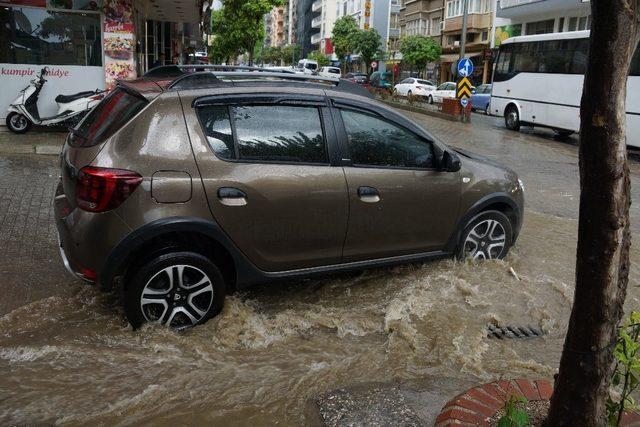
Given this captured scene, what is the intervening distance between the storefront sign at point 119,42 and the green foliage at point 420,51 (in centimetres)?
4013

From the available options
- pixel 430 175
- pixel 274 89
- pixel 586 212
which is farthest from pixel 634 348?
pixel 274 89

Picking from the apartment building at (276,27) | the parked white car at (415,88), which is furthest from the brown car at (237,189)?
the apartment building at (276,27)

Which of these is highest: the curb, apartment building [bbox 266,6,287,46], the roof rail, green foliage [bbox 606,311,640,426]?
apartment building [bbox 266,6,287,46]

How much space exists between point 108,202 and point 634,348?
9.48 feet

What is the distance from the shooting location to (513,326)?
4.49 meters

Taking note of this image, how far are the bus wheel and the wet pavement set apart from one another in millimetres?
15129

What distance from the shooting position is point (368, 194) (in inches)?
176

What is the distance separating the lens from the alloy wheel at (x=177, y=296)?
3903mm

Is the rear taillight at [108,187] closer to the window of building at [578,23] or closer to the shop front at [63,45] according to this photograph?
the shop front at [63,45]

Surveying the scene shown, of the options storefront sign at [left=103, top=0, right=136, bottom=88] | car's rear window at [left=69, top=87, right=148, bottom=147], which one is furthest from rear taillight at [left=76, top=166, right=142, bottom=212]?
storefront sign at [left=103, top=0, right=136, bottom=88]

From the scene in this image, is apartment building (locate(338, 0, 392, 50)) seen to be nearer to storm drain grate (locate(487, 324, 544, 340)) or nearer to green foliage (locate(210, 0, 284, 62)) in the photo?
green foliage (locate(210, 0, 284, 62))

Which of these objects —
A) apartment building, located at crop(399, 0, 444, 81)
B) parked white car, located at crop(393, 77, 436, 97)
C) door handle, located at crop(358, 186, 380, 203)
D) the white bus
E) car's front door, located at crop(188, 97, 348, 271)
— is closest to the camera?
car's front door, located at crop(188, 97, 348, 271)

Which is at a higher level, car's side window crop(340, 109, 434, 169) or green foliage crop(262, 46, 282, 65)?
green foliage crop(262, 46, 282, 65)

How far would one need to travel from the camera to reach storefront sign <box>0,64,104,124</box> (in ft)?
39.2
